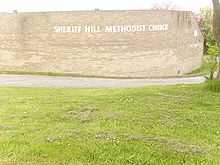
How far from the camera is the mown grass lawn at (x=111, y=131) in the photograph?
6.55 m

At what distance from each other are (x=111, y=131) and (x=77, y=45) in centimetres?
2115

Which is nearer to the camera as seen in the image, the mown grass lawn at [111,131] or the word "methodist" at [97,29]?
the mown grass lawn at [111,131]

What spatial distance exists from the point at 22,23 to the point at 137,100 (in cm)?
1863

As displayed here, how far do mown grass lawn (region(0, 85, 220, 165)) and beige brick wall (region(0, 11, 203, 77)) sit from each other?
1687cm

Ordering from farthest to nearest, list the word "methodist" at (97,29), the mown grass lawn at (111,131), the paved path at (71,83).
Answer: the word "methodist" at (97,29) → the paved path at (71,83) → the mown grass lawn at (111,131)

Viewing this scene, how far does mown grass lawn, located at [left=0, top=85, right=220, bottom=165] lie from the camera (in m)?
6.55

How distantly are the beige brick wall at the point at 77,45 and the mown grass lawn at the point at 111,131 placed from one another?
1687cm

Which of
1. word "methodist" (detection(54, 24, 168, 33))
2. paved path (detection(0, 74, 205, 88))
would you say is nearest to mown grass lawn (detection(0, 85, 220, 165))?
paved path (detection(0, 74, 205, 88))

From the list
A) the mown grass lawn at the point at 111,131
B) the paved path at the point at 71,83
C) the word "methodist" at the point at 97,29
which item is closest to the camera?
the mown grass lawn at the point at 111,131

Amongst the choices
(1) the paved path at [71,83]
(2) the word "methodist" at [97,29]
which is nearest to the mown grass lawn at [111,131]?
(1) the paved path at [71,83]

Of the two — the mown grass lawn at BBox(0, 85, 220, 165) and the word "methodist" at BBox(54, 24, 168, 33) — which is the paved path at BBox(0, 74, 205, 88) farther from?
the mown grass lawn at BBox(0, 85, 220, 165)

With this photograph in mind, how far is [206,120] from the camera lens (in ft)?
30.5

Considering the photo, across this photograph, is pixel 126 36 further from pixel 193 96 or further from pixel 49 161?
pixel 49 161

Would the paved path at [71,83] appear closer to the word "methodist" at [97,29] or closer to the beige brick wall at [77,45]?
the beige brick wall at [77,45]
